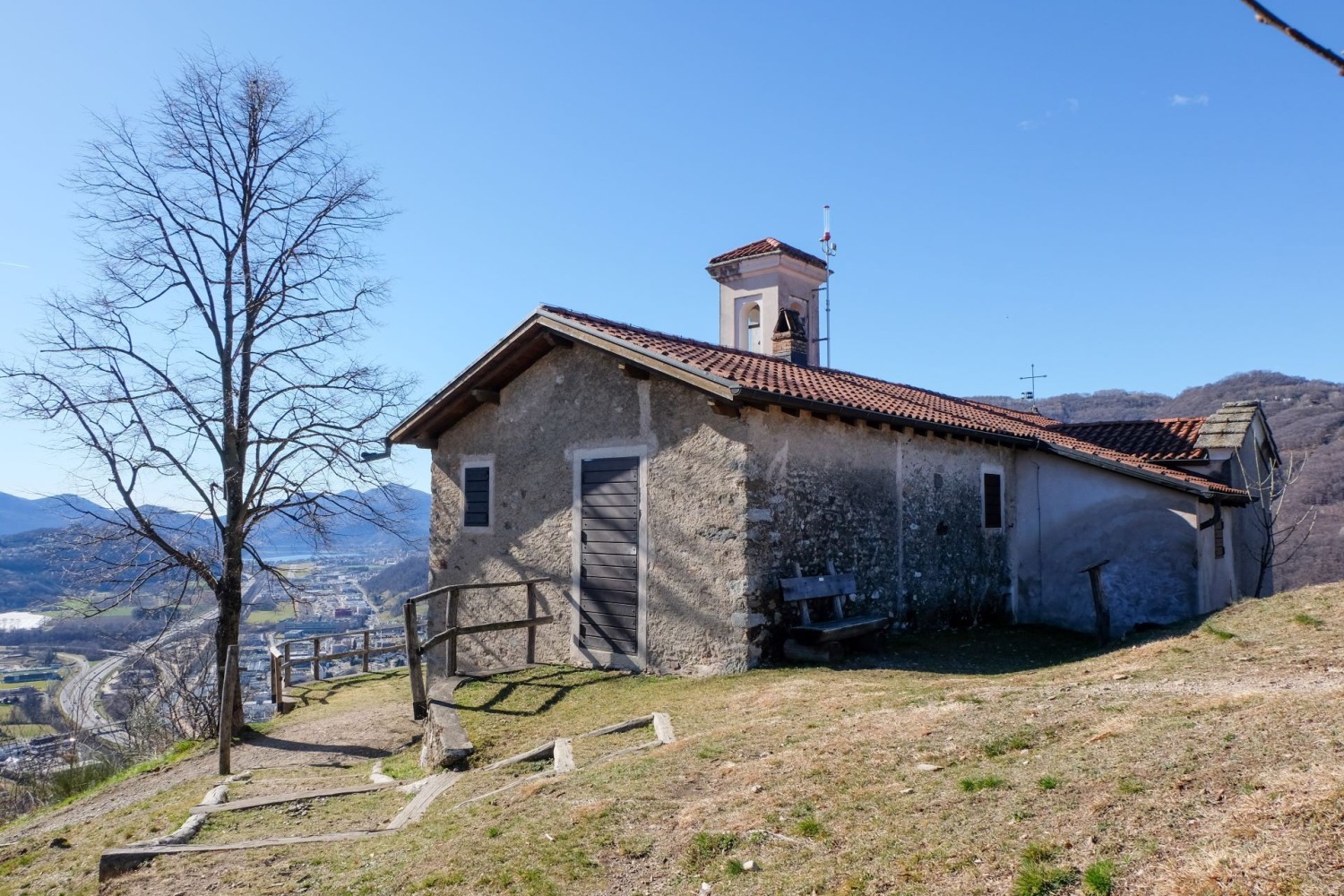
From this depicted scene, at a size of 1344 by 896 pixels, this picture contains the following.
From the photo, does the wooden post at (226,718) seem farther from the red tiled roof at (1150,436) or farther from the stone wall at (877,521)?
the red tiled roof at (1150,436)

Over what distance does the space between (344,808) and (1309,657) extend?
26.5 feet

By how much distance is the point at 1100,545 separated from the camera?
1423 cm

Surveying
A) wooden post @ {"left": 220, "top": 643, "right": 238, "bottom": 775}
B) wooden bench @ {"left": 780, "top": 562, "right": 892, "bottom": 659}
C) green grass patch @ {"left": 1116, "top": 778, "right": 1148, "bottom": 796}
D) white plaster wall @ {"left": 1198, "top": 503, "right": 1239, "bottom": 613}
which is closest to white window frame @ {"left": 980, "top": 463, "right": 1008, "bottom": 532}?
white plaster wall @ {"left": 1198, "top": 503, "right": 1239, "bottom": 613}

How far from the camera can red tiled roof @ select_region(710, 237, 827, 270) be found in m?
19.6

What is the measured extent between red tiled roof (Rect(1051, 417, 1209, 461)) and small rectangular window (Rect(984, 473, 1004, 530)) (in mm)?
3859

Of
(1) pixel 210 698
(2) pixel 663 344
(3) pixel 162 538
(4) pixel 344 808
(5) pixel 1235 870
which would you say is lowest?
(1) pixel 210 698

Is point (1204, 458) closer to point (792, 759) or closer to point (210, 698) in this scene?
point (792, 759)

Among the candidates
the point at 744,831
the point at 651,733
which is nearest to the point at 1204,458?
the point at 651,733

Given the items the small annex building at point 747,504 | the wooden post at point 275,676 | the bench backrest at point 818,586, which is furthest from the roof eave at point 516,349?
the wooden post at point 275,676

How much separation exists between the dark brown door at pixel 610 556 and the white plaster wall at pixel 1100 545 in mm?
7548

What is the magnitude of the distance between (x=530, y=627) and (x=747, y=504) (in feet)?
12.9

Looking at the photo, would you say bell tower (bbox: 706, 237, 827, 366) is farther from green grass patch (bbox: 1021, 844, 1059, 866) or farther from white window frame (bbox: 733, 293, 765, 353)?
green grass patch (bbox: 1021, 844, 1059, 866)

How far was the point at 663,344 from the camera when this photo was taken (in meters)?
12.0

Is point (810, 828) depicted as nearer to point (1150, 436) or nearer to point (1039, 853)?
point (1039, 853)
